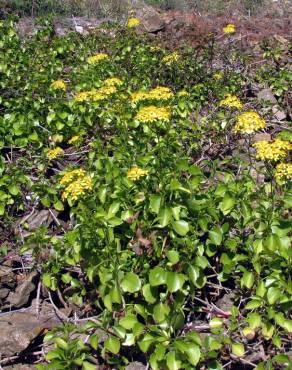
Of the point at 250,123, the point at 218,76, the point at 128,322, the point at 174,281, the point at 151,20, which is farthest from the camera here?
the point at 151,20

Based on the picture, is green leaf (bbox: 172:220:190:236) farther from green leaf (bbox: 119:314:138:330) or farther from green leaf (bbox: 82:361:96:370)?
green leaf (bbox: 82:361:96:370)

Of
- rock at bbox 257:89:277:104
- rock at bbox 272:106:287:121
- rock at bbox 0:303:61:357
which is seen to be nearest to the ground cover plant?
rock at bbox 0:303:61:357

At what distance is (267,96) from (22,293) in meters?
4.51

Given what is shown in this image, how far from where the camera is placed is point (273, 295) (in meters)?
3.11

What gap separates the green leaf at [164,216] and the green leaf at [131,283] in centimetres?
38

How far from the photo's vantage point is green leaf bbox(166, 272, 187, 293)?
303cm

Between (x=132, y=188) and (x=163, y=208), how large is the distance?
1.42ft

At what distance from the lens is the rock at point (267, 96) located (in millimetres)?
6879

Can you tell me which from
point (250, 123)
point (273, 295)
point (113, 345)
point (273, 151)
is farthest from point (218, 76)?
point (113, 345)

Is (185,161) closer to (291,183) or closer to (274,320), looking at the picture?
(291,183)

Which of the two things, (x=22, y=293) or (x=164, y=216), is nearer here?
(x=164, y=216)

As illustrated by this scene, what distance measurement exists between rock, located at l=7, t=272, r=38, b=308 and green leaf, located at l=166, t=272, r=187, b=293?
1482mm

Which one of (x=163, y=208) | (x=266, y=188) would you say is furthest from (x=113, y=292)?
(x=266, y=188)

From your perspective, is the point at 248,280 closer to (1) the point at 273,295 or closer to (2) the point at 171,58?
(1) the point at 273,295
